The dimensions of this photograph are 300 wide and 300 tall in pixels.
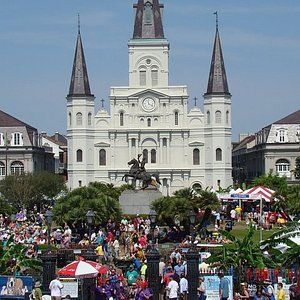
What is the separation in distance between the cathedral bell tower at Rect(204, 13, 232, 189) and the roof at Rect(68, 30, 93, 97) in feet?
46.7

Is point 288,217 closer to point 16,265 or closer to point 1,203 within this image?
point 1,203

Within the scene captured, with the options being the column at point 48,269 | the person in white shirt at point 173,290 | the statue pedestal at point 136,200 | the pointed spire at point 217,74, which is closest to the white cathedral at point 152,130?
the pointed spire at point 217,74

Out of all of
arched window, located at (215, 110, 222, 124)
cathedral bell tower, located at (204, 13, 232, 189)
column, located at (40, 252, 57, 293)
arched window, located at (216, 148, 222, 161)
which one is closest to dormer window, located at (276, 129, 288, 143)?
cathedral bell tower, located at (204, 13, 232, 189)

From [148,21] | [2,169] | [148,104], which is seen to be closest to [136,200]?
[2,169]

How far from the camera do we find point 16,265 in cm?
2931

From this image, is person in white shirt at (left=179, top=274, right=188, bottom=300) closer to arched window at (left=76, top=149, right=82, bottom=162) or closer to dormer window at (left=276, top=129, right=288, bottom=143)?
arched window at (left=76, top=149, right=82, bottom=162)

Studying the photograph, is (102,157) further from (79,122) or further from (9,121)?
(9,121)

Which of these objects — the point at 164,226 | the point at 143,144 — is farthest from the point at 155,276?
the point at 143,144

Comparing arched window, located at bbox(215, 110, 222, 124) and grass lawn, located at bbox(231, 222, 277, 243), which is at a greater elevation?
arched window, located at bbox(215, 110, 222, 124)

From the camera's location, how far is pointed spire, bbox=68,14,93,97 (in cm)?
12025

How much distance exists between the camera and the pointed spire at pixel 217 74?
11800 centimetres

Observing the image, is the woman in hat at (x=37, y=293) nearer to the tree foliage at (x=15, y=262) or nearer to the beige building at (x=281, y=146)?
the tree foliage at (x=15, y=262)

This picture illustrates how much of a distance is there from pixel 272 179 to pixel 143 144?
3426 cm

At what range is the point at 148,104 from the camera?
120m
